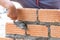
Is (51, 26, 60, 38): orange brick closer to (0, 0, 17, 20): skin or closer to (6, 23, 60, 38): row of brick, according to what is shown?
(6, 23, 60, 38): row of brick

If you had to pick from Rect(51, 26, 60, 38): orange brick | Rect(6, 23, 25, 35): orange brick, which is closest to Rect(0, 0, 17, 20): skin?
Rect(6, 23, 25, 35): orange brick

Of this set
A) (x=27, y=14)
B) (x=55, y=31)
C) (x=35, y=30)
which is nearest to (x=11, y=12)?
(x=27, y=14)

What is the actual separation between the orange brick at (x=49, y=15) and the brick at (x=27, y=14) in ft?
0.16

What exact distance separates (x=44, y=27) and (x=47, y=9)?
0.14 meters

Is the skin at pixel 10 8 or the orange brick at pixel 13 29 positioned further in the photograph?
the orange brick at pixel 13 29

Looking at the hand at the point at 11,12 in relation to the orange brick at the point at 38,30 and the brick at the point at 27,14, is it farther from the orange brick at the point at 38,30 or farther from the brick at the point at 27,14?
the orange brick at the point at 38,30

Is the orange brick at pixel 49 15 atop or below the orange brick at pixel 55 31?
Result: atop

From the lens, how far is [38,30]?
3.38 ft

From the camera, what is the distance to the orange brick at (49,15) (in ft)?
3.19

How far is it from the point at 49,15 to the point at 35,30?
0.16m

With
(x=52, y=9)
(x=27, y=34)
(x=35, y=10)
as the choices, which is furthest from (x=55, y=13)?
(x=27, y=34)

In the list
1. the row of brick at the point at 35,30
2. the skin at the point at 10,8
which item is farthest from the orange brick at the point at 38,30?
the skin at the point at 10,8

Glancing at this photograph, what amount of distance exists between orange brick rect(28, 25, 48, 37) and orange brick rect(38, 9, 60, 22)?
0.21 feet

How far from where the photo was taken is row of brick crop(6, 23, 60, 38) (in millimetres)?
1000
